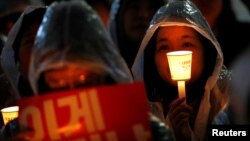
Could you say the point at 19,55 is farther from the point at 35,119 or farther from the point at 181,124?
the point at 35,119

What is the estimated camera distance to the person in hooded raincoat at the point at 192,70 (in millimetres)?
3010

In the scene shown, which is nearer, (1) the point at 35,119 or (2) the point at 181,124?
(1) the point at 35,119

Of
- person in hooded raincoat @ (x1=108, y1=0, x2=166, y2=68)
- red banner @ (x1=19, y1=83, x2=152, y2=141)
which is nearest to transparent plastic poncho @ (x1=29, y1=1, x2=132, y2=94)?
red banner @ (x1=19, y1=83, x2=152, y2=141)

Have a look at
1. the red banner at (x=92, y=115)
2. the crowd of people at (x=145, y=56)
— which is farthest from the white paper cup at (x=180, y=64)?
the red banner at (x=92, y=115)

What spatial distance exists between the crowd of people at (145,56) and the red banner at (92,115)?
65mm

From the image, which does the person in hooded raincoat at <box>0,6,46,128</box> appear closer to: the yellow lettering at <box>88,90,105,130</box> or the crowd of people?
the crowd of people

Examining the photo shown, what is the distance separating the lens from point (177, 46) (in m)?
3.05

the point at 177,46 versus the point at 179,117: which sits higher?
the point at 177,46

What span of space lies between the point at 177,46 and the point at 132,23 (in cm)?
103

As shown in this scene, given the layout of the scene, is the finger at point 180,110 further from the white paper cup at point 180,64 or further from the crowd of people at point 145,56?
the white paper cup at point 180,64

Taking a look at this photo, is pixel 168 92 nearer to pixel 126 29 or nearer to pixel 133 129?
pixel 126 29

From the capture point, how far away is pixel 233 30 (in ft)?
12.9

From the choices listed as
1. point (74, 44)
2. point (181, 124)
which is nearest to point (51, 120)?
point (74, 44)

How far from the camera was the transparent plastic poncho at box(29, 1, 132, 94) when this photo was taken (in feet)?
6.13
